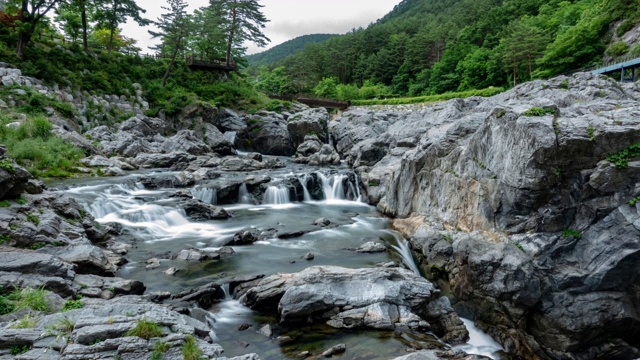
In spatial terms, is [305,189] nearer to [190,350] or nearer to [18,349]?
[190,350]

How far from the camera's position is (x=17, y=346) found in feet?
17.8

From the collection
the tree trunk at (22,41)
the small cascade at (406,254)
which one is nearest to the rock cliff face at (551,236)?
the small cascade at (406,254)

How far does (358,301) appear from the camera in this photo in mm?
9531

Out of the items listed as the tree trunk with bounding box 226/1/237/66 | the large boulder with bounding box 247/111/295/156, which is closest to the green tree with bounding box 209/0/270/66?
the tree trunk with bounding box 226/1/237/66

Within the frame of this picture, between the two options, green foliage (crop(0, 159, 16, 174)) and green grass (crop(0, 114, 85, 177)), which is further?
green grass (crop(0, 114, 85, 177))

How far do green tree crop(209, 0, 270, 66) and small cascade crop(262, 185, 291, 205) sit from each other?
111 ft

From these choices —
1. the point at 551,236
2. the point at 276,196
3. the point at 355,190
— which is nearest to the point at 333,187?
the point at 355,190

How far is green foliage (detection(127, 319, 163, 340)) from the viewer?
5.76 m

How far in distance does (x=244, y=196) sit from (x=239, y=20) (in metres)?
37.3

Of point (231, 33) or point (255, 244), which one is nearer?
point (255, 244)

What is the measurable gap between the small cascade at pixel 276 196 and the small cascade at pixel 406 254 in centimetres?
974

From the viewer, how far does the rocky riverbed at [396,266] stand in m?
7.74

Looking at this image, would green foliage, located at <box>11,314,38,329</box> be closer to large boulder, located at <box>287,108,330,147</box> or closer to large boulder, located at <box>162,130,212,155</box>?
large boulder, located at <box>162,130,212,155</box>

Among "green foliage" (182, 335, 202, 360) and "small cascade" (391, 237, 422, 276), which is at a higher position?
"green foliage" (182, 335, 202, 360)
